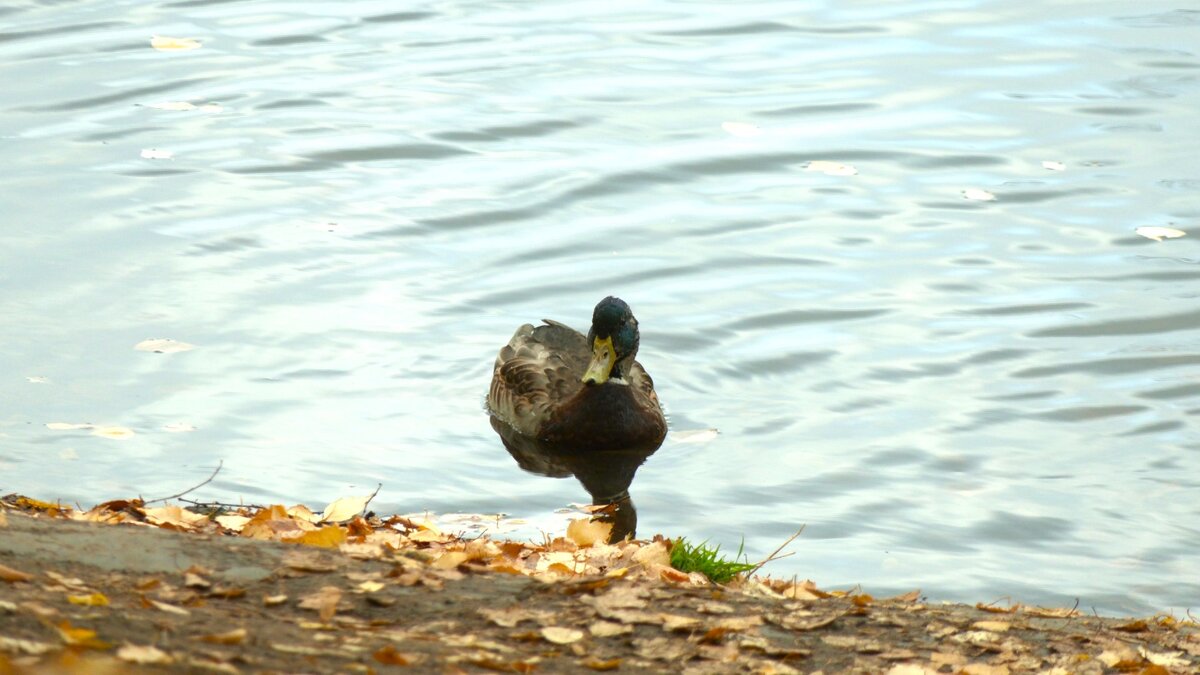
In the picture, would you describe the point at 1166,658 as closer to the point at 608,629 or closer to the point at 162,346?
the point at 608,629

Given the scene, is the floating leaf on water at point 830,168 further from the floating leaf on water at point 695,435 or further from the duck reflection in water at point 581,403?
the floating leaf on water at point 695,435

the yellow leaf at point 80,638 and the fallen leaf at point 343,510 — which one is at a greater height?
the yellow leaf at point 80,638

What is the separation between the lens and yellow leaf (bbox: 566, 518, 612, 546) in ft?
27.0

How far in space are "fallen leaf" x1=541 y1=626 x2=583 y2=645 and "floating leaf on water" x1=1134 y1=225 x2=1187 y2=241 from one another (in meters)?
9.18

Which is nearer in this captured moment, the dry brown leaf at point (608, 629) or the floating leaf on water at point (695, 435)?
→ the dry brown leaf at point (608, 629)

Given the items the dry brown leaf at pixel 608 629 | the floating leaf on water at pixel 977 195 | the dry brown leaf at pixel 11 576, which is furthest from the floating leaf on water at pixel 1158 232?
the dry brown leaf at pixel 11 576

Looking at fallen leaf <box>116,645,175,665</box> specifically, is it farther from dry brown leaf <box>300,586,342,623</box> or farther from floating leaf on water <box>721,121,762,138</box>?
floating leaf on water <box>721,121,762,138</box>

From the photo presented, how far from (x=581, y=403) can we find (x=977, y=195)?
4885 mm

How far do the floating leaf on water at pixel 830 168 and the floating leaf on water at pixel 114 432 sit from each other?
287 inches

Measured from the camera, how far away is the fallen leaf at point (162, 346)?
11.2 meters

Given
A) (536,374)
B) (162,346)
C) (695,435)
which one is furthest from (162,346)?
(695,435)

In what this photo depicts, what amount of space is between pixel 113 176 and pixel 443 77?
4.44 m

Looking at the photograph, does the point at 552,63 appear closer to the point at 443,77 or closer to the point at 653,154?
the point at 443,77

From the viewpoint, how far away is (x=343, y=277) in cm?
1255
